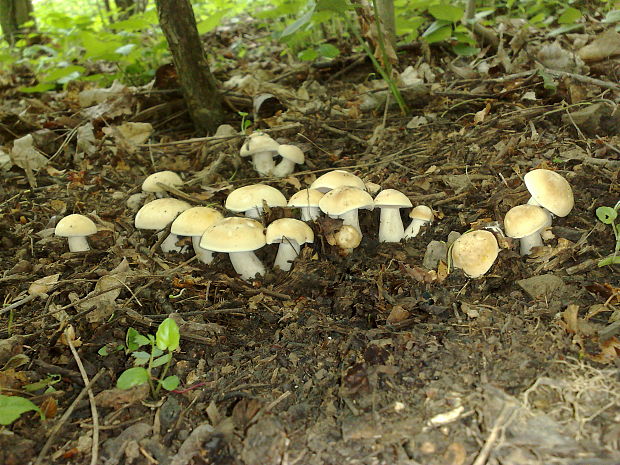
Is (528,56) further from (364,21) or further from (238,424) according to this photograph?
(238,424)

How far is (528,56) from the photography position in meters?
4.56

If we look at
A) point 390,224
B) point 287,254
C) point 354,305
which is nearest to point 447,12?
point 390,224

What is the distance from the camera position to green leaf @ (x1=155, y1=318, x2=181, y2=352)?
2.25 metres

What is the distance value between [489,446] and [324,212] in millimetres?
1915

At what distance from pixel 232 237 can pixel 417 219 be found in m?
1.32

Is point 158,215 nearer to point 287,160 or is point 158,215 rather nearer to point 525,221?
point 287,160

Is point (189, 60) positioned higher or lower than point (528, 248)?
higher

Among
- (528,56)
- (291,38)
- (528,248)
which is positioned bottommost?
(528,248)

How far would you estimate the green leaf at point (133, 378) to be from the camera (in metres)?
2.12

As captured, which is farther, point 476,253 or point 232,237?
point 232,237

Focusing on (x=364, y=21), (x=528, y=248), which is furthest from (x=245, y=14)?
(x=528, y=248)

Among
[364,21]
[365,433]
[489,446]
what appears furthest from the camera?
[364,21]

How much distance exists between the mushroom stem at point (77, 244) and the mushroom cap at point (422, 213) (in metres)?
2.49

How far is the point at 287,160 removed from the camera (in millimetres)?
4152
